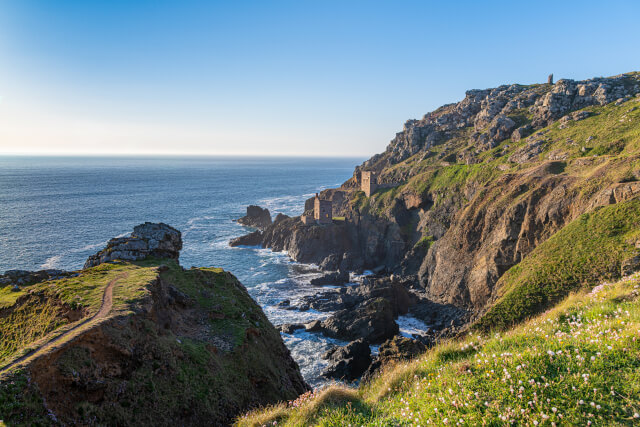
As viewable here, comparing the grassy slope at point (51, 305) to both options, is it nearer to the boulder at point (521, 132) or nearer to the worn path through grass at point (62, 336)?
the worn path through grass at point (62, 336)

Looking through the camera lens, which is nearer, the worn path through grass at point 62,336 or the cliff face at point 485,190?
the worn path through grass at point 62,336

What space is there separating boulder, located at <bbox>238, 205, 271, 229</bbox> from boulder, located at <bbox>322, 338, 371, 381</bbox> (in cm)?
6919

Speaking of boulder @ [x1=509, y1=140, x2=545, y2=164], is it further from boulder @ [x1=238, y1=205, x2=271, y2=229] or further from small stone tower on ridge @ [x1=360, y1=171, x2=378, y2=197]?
boulder @ [x1=238, y1=205, x2=271, y2=229]

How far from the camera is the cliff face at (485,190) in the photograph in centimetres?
4288

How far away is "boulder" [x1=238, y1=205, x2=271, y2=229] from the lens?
102613 millimetres

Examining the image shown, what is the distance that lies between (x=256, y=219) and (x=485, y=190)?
70.1 m

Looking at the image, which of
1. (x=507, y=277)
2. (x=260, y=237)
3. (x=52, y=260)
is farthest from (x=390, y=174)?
(x=52, y=260)

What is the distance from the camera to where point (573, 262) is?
30.4 m

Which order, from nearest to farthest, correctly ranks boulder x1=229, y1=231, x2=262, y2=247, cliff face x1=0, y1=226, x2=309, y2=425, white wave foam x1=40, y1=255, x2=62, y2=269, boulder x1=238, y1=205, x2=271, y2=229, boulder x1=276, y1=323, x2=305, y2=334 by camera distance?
cliff face x1=0, y1=226, x2=309, y2=425 < boulder x1=276, y1=323, x2=305, y2=334 < white wave foam x1=40, y1=255, x2=62, y2=269 < boulder x1=229, y1=231, x2=262, y2=247 < boulder x1=238, y1=205, x2=271, y2=229

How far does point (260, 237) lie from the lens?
87.8 metres

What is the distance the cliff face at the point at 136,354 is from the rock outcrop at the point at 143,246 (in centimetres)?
256

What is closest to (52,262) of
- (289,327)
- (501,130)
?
(289,327)

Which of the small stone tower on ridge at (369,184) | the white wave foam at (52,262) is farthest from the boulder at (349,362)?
the small stone tower on ridge at (369,184)

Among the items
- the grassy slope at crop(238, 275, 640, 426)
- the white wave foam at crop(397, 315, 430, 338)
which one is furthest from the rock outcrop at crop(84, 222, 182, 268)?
the white wave foam at crop(397, 315, 430, 338)
